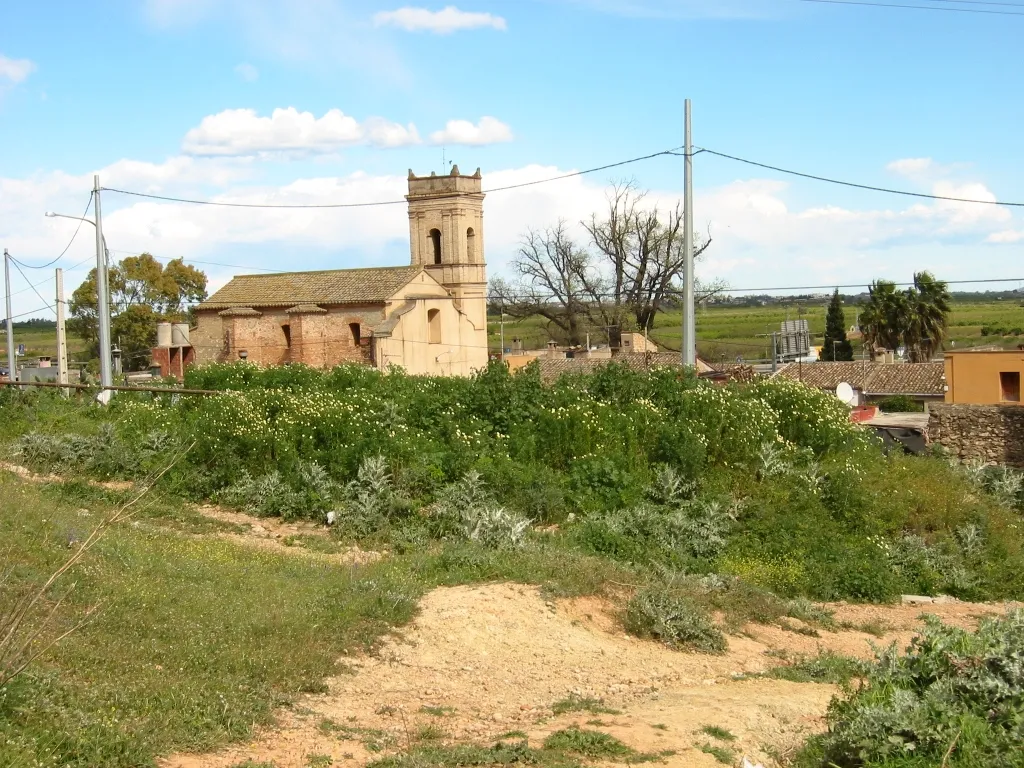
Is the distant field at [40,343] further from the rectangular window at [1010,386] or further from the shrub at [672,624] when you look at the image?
the shrub at [672,624]

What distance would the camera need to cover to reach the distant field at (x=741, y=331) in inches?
2985

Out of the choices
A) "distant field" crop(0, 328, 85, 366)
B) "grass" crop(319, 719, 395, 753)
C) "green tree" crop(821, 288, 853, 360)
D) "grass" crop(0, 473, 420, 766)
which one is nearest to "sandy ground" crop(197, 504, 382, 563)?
"grass" crop(0, 473, 420, 766)

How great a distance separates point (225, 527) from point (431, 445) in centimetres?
329

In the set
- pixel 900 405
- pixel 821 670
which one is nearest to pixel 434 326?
pixel 900 405

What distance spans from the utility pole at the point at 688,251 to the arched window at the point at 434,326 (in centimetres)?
2761

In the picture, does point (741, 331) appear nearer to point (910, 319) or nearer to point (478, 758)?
point (910, 319)

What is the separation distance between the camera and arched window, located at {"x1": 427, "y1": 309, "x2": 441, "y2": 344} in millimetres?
45688

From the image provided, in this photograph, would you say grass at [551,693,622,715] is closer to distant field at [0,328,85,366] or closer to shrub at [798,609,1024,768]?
shrub at [798,609,1024,768]

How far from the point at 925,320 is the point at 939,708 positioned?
165 feet

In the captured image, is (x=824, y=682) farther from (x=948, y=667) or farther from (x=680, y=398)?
(x=680, y=398)

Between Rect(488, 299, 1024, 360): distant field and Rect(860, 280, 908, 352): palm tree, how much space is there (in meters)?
11.0

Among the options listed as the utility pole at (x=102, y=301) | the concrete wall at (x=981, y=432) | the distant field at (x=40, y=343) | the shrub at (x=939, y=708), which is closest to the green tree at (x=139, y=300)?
the distant field at (x=40, y=343)

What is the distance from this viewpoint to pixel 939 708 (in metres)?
6.07

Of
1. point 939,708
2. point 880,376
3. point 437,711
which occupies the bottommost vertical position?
point 437,711
